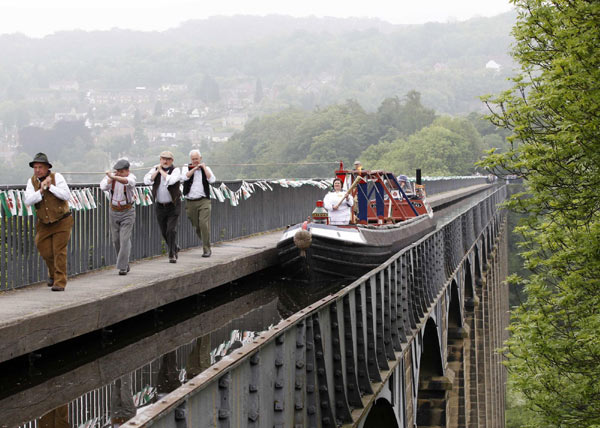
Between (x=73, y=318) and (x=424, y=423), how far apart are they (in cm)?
1073

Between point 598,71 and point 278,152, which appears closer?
point 598,71

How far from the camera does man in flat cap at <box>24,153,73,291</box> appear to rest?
9.52m

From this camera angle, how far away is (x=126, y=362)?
7.93 m

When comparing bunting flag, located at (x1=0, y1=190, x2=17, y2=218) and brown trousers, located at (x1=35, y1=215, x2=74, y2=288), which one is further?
bunting flag, located at (x1=0, y1=190, x2=17, y2=218)

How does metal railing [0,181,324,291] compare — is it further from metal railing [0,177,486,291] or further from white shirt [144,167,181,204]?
white shirt [144,167,181,204]

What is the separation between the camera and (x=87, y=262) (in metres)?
12.0

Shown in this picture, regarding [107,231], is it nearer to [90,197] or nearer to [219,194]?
[90,197]

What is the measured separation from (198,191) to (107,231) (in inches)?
69.4

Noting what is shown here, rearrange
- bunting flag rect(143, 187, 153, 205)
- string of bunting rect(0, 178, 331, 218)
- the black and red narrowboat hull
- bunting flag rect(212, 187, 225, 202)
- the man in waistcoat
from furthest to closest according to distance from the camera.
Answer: bunting flag rect(212, 187, 225, 202), the black and red narrowboat hull, bunting flag rect(143, 187, 153, 205), the man in waistcoat, string of bunting rect(0, 178, 331, 218)

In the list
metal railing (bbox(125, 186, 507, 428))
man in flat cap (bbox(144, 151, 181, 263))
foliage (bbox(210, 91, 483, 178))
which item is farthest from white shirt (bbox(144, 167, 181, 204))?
foliage (bbox(210, 91, 483, 178))

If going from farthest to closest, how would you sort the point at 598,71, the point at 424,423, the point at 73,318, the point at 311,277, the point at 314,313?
the point at 424,423
the point at 311,277
the point at 598,71
the point at 73,318
the point at 314,313

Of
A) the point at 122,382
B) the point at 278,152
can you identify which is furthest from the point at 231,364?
the point at 278,152

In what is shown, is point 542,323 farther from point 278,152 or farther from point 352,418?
point 278,152

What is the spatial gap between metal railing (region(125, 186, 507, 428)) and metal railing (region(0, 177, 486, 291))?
419cm
